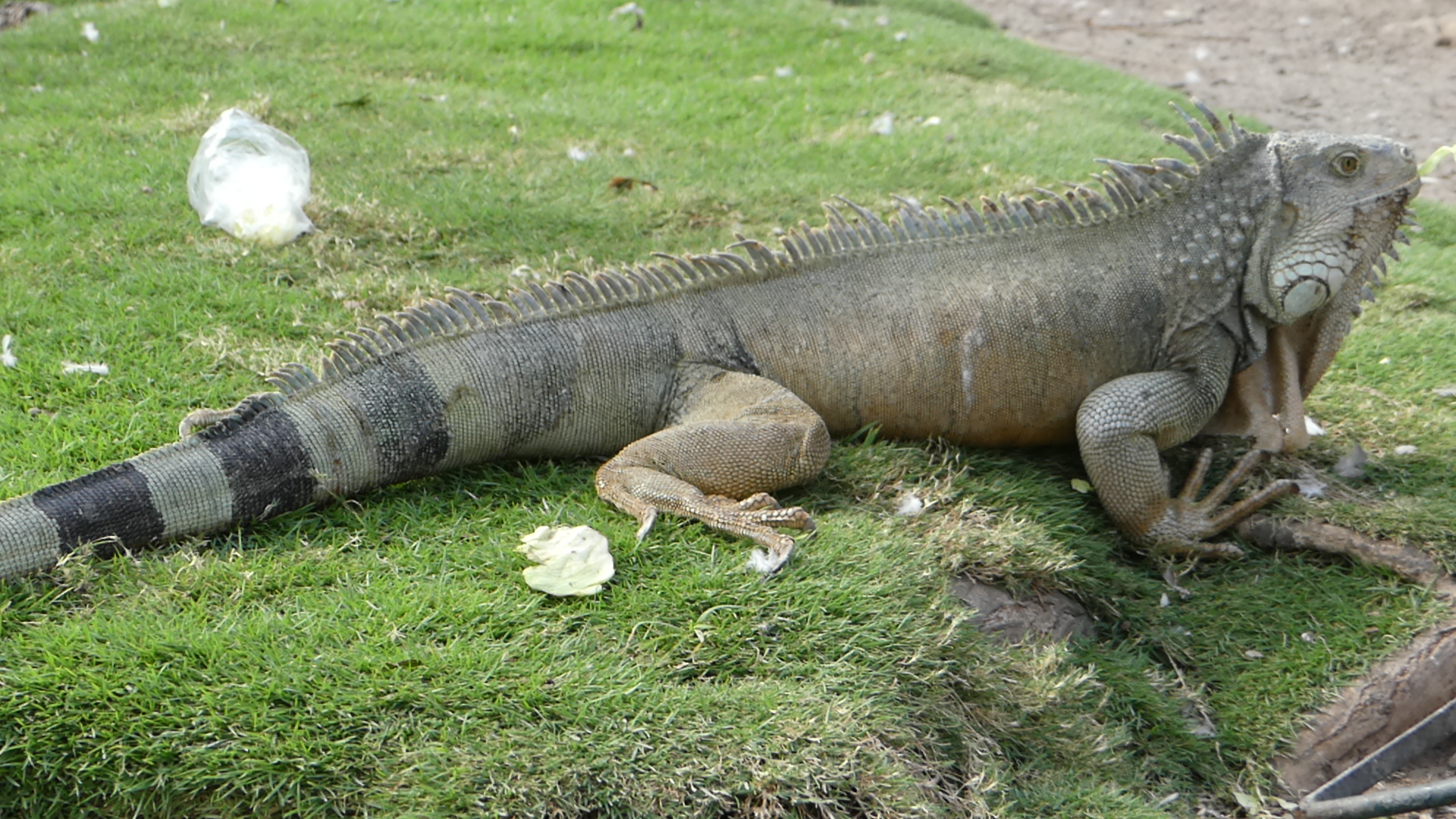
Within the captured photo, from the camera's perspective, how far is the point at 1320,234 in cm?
353

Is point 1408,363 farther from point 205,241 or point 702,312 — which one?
point 205,241

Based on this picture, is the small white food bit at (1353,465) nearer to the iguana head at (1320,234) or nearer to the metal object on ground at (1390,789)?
the iguana head at (1320,234)

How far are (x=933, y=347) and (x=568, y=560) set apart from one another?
4.51ft

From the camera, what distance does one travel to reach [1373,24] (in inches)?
391

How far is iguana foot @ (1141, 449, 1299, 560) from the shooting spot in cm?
363

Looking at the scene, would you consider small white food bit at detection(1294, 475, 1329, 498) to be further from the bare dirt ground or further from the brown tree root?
the bare dirt ground

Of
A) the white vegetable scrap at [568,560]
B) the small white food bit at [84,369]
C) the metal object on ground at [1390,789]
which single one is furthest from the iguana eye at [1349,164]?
the small white food bit at [84,369]

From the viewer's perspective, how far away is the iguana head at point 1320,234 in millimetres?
3516

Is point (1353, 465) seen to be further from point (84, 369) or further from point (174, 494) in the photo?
point (84, 369)

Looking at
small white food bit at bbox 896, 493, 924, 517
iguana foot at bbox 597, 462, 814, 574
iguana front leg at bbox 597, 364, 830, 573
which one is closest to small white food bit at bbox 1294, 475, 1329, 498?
small white food bit at bbox 896, 493, 924, 517

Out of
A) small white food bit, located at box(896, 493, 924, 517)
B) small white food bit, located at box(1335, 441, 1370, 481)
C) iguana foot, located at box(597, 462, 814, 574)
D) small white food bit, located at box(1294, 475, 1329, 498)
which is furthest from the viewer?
small white food bit, located at box(1335, 441, 1370, 481)

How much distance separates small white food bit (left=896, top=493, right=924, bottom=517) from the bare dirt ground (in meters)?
5.11

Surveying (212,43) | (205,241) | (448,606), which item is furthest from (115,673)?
(212,43)

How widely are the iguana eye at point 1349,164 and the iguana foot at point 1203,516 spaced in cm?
91
